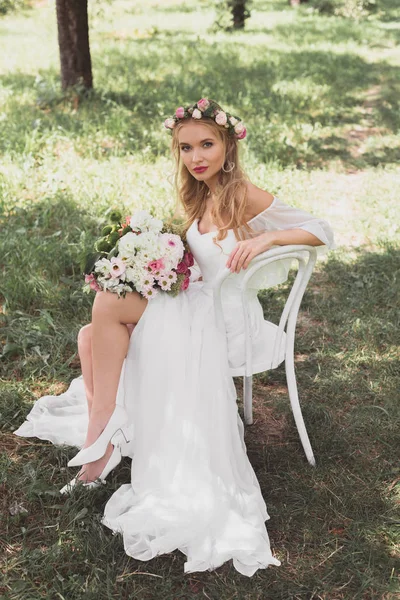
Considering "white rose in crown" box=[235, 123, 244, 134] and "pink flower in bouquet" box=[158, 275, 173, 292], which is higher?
"white rose in crown" box=[235, 123, 244, 134]

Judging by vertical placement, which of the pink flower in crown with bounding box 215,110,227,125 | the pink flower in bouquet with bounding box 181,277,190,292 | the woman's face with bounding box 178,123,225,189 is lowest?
the pink flower in bouquet with bounding box 181,277,190,292

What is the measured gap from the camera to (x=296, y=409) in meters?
2.98

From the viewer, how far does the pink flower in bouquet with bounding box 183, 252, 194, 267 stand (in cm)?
292

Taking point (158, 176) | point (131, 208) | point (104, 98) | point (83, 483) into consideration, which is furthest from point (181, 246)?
point (104, 98)

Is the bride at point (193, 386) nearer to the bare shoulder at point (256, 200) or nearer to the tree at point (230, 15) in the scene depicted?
the bare shoulder at point (256, 200)

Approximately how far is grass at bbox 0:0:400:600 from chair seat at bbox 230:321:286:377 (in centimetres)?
52

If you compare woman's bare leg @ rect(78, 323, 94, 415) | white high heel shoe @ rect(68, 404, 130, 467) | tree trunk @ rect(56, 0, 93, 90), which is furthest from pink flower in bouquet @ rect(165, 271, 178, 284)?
tree trunk @ rect(56, 0, 93, 90)

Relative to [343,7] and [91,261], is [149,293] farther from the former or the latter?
[343,7]

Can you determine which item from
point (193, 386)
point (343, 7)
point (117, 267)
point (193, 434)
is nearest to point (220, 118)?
point (117, 267)

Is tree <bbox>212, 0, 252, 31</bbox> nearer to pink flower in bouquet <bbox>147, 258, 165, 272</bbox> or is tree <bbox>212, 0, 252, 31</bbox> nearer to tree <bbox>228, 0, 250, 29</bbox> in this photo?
tree <bbox>228, 0, 250, 29</bbox>

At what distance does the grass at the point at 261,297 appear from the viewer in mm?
2457

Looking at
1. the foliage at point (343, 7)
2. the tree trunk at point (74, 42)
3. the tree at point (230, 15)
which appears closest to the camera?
the tree trunk at point (74, 42)

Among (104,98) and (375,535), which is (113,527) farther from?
(104,98)

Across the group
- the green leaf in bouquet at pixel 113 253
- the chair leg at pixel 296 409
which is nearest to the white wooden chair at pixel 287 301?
the chair leg at pixel 296 409
